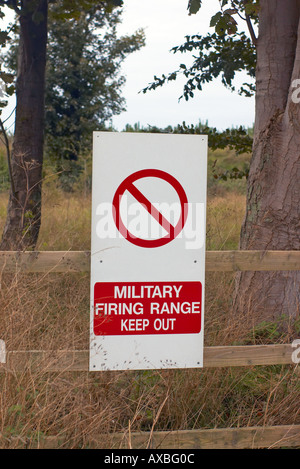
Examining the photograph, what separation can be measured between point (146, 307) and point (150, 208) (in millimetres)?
604

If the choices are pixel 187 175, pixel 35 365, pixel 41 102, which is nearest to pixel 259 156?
pixel 187 175

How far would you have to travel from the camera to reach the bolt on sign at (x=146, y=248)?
151 inches

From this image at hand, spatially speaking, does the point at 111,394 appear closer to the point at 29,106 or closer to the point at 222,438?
the point at 222,438

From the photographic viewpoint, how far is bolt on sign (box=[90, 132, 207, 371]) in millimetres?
3844

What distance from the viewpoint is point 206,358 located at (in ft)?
13.7

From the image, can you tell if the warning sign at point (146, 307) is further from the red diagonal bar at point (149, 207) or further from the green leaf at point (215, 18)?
the green leaf at point (215, 18)

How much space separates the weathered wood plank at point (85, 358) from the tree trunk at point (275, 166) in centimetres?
A: 118

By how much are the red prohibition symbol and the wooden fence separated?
33 centimetres

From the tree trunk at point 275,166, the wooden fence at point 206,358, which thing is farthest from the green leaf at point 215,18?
the wooden fence at point 206,358

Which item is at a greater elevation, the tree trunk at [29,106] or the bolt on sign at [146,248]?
the tree trunk at [29,106]

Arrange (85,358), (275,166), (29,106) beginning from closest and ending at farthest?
(85,358) → (275,166) → (29,106)

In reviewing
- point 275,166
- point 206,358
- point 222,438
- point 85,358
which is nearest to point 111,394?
point 85,358

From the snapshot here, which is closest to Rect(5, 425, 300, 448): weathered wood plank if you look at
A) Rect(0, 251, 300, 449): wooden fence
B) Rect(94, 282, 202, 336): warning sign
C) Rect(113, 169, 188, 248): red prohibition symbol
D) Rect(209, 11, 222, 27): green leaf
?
Rect(0, 251, 300, 449): wooden fence

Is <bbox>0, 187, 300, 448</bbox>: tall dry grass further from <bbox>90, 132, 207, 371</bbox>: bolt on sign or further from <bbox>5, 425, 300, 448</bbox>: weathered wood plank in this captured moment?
<bbox>90, 132, 207, 371</bbox>: bolt on sign
